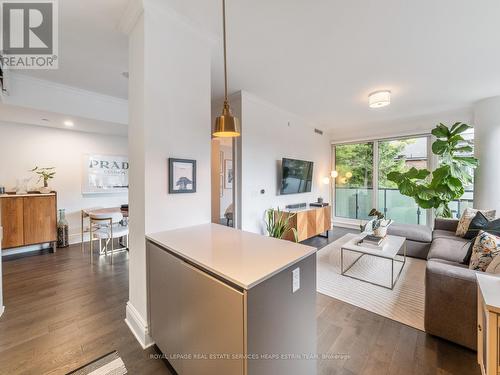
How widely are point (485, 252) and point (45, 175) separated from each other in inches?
244

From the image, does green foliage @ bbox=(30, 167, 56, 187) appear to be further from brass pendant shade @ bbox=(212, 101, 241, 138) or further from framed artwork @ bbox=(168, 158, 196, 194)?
brass pendant shade @ bbox=(212, 101, 241, 138)

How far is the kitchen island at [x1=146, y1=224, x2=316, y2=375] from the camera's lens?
1.00 metres

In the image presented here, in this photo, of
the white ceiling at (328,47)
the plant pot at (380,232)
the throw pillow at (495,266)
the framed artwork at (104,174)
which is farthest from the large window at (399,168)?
the framed artwork at (104,174)

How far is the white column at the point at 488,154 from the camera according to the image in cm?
375

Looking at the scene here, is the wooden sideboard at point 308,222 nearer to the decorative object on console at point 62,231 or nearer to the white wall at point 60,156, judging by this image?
the white wall at point 60,156

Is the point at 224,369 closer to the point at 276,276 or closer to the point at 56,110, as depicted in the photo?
the point at 276,276

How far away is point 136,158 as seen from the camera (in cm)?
188

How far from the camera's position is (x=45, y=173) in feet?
12.9

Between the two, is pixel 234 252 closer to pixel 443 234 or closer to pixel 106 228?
pixel 106 228

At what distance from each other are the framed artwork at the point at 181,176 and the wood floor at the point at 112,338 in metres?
1.34

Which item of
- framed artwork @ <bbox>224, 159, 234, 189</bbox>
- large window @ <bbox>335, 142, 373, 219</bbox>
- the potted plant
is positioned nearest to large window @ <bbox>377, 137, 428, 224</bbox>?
large window @ <bbox>335, 142, 373, 219</bbox>

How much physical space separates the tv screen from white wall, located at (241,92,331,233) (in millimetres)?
149

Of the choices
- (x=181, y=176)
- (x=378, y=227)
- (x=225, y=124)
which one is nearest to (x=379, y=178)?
(x=378, y=227)

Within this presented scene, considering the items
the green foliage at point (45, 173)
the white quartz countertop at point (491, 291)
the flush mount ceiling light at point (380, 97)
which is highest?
the flush mount ceiling light at point (380, 97)
